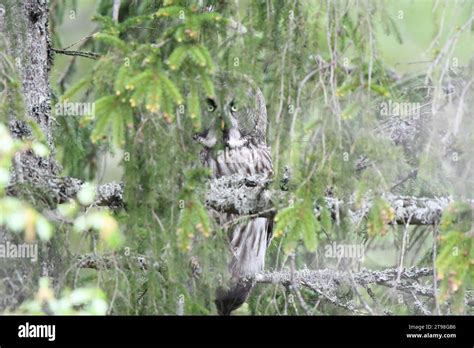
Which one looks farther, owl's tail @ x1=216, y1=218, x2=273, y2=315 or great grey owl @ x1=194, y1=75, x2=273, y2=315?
owl's tail @ x1=216, y1=218, x2=273, y2=315

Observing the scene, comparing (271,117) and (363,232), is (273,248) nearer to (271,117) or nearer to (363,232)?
(363,232)

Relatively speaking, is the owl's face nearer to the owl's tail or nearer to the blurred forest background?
the blurred forest background

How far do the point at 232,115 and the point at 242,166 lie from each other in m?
0.38

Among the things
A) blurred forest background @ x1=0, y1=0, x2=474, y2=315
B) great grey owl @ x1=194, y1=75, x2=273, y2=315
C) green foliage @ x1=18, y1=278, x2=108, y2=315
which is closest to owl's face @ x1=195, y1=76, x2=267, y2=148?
great grey owl @ x1=194, y1=75, x2=273, y2=315

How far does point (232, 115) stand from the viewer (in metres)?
5.37

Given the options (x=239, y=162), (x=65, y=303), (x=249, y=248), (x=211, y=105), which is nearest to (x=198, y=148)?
(x=211, y=105)

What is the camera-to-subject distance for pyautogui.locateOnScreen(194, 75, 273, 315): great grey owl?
5359 mm

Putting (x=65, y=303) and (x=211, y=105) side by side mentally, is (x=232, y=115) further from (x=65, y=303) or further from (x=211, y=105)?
(x=65, y=303)

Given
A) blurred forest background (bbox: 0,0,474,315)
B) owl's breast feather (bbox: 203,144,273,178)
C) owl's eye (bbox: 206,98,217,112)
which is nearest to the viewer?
blurred forest background (bbox: 0,0,474,315)

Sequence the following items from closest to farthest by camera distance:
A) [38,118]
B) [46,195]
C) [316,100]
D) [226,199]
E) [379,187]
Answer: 1. [379,187]
2. [316,100]
3. [46,195]
4. [226,199]
5. [38,118]

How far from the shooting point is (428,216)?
14.2 ft

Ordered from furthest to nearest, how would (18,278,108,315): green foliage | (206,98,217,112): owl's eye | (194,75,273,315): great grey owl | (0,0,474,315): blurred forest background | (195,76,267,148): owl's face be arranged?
(194,75,273,315): great grey owl → (206,98,217,112): owl's eye → (195,76,267,148): owl's face → (0,0,474,315): blurred forest background → (18,278,108,315): green foliage
